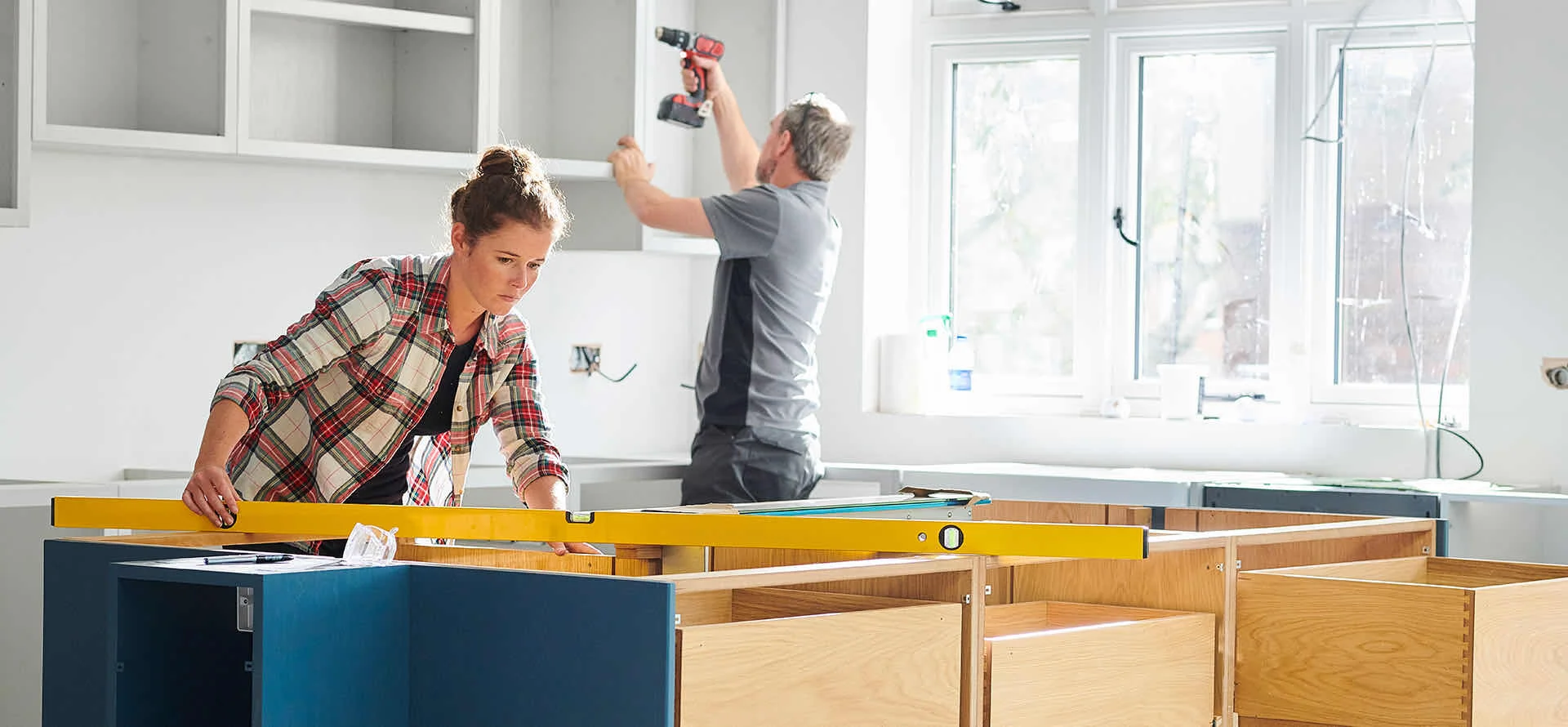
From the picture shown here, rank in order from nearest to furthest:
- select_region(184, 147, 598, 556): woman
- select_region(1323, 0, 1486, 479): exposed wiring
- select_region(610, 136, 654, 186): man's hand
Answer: select_region(184, 147, 598, 556): woman → select_region(610, 136, 654, 186): man's hand → select_region(1323, 0, 1486, 479): exposed wiring

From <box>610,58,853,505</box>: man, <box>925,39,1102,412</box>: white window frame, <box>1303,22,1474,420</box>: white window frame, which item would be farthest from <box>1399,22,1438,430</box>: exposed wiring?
<box>610,58,853,505</box>: man

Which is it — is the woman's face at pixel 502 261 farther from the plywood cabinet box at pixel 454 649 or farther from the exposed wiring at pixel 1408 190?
the exposed wiring at pixel 1408 190

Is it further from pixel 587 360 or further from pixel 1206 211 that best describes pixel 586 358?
pixel 1206 211

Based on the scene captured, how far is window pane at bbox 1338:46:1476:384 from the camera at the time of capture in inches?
165

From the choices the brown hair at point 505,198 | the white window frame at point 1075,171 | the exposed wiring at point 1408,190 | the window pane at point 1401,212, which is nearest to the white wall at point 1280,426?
the white window frame at point 1075,171

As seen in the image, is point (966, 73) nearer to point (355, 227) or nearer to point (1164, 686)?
point (355, 227)

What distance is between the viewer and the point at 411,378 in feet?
7.56

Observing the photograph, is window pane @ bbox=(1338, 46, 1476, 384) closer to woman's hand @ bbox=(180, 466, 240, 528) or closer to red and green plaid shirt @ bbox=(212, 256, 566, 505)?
red and green plaid shirt @ bbox=(212, 256, 566, 505)

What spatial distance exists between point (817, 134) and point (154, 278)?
140 cm

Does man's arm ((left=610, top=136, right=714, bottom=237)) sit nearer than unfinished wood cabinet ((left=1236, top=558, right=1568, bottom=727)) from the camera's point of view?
No

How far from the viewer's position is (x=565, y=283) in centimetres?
433

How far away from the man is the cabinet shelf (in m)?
0.55

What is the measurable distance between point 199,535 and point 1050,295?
303 cm

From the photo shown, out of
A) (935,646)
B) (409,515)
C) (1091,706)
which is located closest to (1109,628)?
(1091,706)
